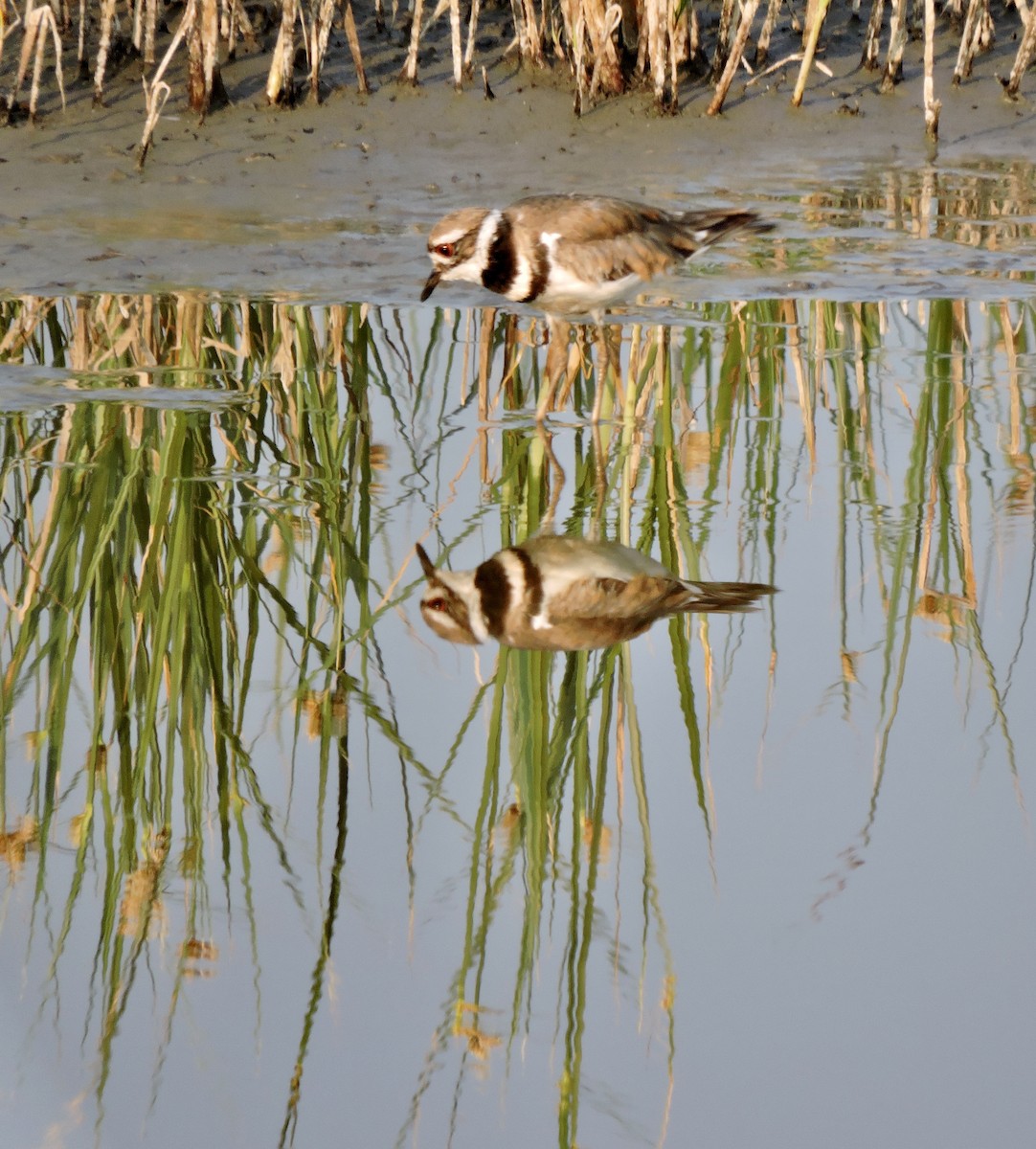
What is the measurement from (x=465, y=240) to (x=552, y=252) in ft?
0.94

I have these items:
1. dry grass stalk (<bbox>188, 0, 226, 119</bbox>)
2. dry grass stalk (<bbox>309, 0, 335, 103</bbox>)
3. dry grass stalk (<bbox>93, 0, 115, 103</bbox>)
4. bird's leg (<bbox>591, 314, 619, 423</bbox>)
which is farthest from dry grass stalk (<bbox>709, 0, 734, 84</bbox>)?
bird's leg (<bbox>591, 314, 619, 423</bbox>)

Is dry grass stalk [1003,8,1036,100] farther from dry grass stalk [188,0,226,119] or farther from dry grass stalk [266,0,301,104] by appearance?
dry grass stalk [188,0,226,119]

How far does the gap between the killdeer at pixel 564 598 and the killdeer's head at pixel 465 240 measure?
72.5 inches

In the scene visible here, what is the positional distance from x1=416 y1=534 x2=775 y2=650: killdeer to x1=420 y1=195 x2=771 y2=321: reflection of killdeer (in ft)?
6.02

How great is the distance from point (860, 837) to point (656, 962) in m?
0.51

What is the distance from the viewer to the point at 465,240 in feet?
18.8

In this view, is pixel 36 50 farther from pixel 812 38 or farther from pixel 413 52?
pixel 812 38

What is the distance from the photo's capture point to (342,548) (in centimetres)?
422

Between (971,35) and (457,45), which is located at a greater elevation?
(971,35)

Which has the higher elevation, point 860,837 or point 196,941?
point 860,837

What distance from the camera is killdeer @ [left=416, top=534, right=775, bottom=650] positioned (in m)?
3.74

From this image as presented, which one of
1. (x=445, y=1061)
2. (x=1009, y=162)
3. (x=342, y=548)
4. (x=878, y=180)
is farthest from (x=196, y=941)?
(x=1009, y=162)

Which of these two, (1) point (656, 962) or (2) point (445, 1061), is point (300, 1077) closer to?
(2) point (445, 1061)

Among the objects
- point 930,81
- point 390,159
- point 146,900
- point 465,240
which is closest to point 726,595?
point 146,900
